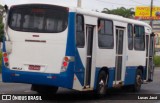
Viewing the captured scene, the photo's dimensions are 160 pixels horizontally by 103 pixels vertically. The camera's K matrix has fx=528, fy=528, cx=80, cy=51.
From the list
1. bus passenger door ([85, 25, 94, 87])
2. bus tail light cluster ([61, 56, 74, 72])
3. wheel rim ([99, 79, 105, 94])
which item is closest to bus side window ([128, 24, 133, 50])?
wheel rim ([99, 79, 105, 94])

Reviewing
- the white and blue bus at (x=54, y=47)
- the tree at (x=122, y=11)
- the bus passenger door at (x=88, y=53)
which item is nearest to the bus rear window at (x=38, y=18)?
the white and blue bus at (x=54, y=47)

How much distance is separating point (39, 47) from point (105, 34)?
300 cm

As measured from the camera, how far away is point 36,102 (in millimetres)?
15602

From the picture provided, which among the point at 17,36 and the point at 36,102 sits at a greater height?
the point at 17,36

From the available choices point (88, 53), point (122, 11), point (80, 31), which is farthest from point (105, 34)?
point (122, 11)

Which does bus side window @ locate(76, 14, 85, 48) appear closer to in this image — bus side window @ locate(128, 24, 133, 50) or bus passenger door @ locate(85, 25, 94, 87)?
bus passenger door @ locate(85, 25, 94, 87)

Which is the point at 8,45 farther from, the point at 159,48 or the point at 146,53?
the point at 159,48

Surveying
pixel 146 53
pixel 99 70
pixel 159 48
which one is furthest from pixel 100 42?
pixel 159 48

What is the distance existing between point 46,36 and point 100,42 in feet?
7.77

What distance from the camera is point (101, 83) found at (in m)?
17.3

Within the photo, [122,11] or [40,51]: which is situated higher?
[122,11]

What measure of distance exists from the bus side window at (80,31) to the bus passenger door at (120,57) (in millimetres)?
3026

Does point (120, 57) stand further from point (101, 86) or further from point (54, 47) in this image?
point (54, 47)

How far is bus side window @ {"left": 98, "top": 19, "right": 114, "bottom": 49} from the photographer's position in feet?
56.2
